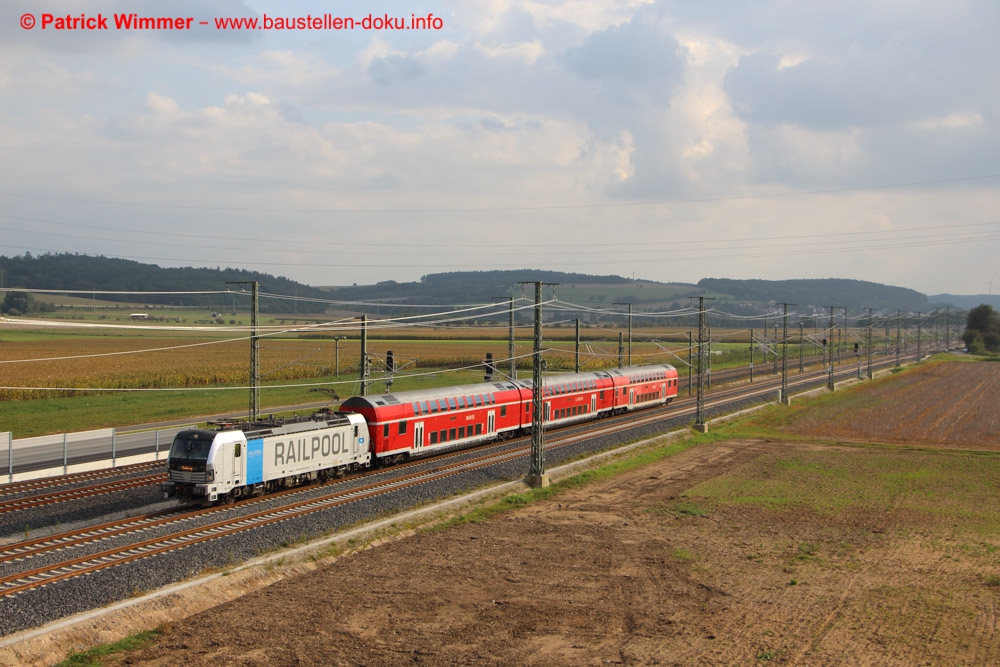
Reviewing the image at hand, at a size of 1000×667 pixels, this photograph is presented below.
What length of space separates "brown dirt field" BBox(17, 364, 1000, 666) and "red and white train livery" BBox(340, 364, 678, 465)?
31.9ft

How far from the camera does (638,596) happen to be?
21141 mm

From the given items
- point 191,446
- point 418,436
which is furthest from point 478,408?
point 191,446

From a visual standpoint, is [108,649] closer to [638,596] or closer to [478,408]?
[638,596]

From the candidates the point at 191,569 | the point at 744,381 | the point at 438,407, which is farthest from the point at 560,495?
the point at 744,381

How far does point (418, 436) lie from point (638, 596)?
71.6ft

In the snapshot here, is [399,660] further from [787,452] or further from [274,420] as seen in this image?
[787,452]

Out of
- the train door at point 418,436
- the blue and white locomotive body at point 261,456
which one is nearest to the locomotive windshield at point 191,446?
the blue and white locomotive body at point 261,456

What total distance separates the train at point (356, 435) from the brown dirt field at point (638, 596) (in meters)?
8.50

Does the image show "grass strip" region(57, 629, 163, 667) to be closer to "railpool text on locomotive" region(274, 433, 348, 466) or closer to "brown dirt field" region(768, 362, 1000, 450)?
"railpool text on locomotive" region(274, 433, 348, 466)

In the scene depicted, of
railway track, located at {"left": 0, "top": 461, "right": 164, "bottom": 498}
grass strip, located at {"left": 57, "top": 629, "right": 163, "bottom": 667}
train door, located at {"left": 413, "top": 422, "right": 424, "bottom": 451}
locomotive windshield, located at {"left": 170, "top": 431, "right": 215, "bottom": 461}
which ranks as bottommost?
railway track, located at {"left": 0, "top": 461, "right": 164, "bottom": 498}

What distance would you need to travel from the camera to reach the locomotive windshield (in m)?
29.8

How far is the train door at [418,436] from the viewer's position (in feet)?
135

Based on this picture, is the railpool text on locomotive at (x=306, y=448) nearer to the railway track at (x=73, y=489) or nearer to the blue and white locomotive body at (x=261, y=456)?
the blue and white locomotive body at (x=261, y=456)

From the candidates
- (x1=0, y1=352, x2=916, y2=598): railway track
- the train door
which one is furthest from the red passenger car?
(x1=0, y1=352, x2=916, y2=598): railway track
